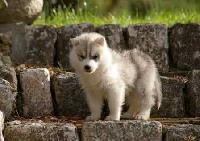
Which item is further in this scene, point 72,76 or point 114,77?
point 72,76

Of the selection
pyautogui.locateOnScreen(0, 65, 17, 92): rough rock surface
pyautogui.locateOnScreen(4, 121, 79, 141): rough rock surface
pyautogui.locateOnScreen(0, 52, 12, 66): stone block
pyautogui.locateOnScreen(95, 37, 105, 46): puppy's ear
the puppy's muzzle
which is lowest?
pyautogui.locateOnScreen(4, 121, 79, 141): rough rock surface

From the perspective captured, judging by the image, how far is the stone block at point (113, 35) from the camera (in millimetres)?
7723

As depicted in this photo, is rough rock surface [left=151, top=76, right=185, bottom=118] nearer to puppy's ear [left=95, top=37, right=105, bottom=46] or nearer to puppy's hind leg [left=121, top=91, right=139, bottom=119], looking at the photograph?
puppy's hind leg [left=121, top=91, right=139, bottom=119]

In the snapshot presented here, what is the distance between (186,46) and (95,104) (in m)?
1.46

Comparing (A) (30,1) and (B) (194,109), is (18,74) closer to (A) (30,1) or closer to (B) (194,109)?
(A) (30,1)

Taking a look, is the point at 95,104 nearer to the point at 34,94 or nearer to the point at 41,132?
the point at 34,94

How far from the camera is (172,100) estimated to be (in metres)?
7.19

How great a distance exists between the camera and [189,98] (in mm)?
7164

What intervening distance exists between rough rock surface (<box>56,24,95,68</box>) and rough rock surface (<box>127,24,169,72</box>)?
1.59ft

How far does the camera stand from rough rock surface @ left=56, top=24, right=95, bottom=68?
7.73 m

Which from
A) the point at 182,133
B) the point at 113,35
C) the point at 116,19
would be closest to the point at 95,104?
the point at 182,133

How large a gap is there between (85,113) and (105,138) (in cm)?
95

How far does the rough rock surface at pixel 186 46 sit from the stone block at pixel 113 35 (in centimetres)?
59

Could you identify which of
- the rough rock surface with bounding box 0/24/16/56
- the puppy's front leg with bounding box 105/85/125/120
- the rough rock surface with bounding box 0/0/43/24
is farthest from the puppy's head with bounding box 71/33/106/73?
the rough rock surface with bounding box 0/0/43/24
